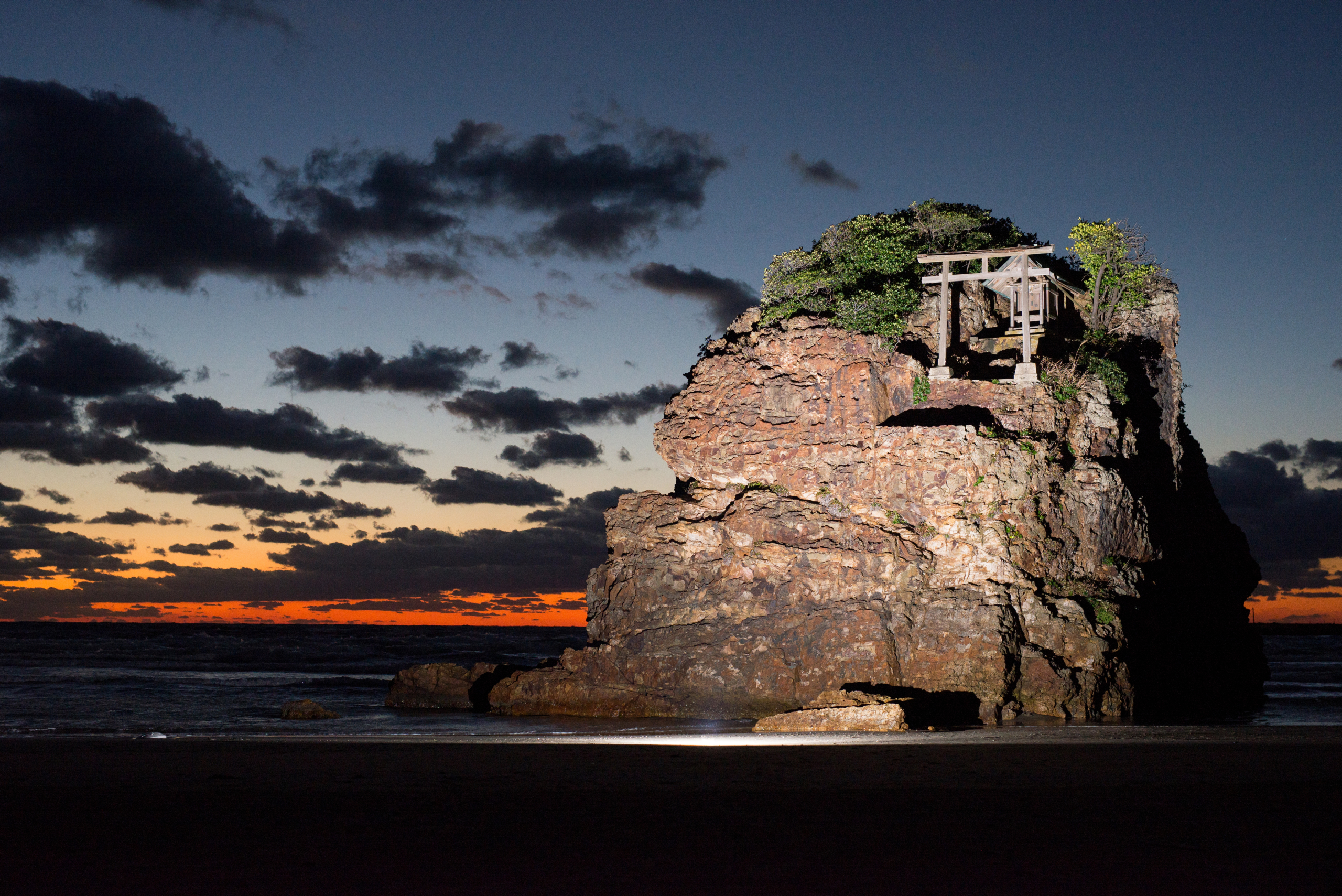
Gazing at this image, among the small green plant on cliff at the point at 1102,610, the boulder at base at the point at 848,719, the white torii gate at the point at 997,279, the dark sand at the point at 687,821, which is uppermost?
the white torii gate at the point at 997,279

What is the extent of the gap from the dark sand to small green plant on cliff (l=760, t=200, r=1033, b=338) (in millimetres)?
14688

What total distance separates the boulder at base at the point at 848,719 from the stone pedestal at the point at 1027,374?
438 inches

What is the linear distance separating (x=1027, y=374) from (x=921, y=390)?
286 centimetres

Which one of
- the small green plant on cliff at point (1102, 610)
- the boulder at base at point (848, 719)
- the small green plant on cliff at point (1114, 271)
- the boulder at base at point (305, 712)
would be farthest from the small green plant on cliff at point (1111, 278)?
the boulder at base at point (305, 712)

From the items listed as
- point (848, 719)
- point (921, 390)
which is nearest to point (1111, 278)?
point (921, 390)

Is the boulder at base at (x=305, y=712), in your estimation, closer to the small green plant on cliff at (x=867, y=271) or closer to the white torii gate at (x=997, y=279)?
the small green plant on cliff at (x=867, y=271)

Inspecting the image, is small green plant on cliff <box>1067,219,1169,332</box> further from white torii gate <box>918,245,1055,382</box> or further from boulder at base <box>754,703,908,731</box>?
boulder at base <box>754,703,908,731</box>

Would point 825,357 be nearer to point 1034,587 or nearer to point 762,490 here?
point 762,490

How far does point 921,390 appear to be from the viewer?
2614 cm

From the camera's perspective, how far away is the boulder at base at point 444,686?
27.2 metres

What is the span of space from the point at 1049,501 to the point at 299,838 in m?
19.9

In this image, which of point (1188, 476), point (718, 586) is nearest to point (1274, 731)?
point (718, 586)

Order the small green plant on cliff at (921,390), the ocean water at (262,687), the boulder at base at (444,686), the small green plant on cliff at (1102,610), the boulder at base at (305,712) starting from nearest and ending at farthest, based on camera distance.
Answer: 1. the ocean water at (262,687)
2. the small green plant on cliff at (1102,610)
3. the boulder at base at (305,712)
4. the small green plant on cliff at (921,390)
5. the boulder at base at (444,686)

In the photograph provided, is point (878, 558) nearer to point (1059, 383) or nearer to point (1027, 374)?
point (1027, 374)
